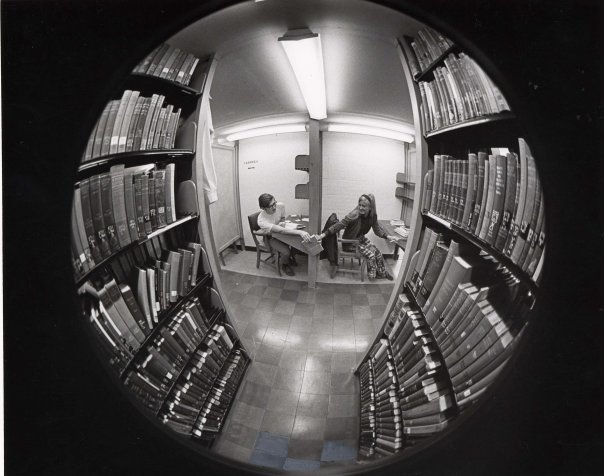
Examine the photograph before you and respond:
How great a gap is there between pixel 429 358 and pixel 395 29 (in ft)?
3.96

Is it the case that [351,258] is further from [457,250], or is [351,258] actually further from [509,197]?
[509,197]

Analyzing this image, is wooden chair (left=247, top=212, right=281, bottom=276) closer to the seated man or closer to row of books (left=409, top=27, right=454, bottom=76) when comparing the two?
the seated man

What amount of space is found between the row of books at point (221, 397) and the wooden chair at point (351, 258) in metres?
0.58

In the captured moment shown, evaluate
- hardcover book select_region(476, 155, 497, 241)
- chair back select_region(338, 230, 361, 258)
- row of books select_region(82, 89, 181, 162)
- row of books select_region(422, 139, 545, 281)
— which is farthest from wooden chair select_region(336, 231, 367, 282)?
row of books select_region(82, 89, 181, 162)

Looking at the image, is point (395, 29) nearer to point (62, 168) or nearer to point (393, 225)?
point (393, 225)

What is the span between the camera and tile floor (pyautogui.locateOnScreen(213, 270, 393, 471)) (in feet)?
2.52

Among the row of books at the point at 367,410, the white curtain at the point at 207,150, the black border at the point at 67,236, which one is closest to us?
the black border at the point at 67,236

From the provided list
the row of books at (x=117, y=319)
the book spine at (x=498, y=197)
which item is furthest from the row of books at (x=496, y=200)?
the row of books at (x=117, y=319)

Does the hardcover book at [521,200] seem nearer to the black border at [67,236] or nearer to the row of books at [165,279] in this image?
the black border at [67,236]

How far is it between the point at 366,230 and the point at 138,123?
3.15 feet

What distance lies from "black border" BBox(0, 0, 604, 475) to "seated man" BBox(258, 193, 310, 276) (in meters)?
0.61

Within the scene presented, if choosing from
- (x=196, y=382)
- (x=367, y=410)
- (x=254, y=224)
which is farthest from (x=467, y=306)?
(x=196, y=382)

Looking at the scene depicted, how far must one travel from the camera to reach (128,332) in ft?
2.61

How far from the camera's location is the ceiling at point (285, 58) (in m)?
0.60
